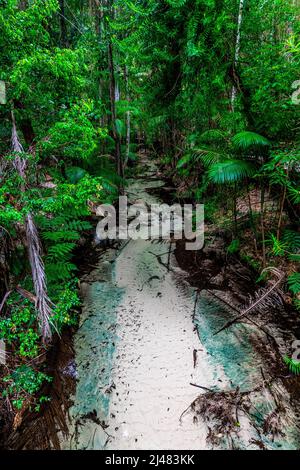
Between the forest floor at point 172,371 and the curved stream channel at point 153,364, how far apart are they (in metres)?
0.01

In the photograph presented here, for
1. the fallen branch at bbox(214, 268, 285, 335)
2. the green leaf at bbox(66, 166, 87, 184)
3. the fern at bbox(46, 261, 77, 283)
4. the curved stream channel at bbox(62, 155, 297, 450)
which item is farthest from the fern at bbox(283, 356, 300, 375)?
the green leaf at bbox(66, 166, 87, 184)

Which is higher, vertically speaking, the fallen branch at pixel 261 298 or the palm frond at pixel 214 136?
the palm frond at pixel 214 136

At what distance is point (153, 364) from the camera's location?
128 inches

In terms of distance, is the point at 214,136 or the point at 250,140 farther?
the point at 214,136

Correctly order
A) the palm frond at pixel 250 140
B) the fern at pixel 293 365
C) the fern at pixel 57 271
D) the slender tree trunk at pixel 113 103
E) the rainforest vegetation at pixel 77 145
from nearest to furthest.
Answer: the rainforest vegetation at pixel 77 145 → the fern at pixel 293 365 → the palm frond at pixel 250 140 → the fern at pixel 57 271 → the slender tree trunk at pixel 113 103

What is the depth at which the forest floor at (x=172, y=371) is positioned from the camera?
2523 mm

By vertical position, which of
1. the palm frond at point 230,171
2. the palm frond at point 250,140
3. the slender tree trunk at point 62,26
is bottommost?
the palm frond at point 230,171

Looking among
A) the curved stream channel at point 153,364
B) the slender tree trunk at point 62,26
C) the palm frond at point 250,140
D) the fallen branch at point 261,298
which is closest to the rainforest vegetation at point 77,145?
the palm frond at point 250,140

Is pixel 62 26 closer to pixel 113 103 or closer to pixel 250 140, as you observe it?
pixel 113 103

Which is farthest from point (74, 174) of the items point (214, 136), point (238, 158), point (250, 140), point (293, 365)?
point (293, 365)

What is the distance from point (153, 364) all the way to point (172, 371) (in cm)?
26

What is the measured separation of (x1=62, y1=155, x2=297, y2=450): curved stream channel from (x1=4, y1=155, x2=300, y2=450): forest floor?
0.04 feet

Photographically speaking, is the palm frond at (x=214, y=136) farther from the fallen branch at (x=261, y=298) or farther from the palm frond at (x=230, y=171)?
the fallen branch at (x=261, y=298)

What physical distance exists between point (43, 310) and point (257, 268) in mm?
3465
